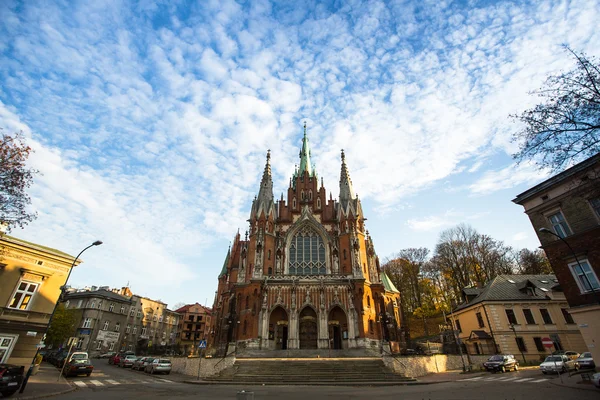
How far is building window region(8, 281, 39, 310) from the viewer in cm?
1787

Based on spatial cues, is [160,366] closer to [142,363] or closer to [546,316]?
[142,363]

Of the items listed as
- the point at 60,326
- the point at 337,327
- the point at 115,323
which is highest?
the point at 115,323

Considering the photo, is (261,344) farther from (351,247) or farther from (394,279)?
(394,279)

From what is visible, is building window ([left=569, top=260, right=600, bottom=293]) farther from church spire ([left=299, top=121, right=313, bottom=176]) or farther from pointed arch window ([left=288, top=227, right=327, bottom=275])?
church spire ([left=299, top=121, right=313, bottom=176])

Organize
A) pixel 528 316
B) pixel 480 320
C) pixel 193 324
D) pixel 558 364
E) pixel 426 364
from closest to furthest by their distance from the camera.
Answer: pixel 558 364 < pixel 426 364 < pixel 528 316 < pixel 480 320 < pixel 193 324

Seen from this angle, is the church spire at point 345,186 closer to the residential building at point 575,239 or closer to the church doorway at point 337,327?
the church doorway at point 337,327

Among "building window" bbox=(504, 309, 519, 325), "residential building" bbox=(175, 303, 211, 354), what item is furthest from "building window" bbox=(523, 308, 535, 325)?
"residential building" bbox=(175, 303, 211, 354)

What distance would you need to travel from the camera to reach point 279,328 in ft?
97.8

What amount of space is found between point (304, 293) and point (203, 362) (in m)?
10.9

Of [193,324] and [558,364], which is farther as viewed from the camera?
[193,324]

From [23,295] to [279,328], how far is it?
19.7 m

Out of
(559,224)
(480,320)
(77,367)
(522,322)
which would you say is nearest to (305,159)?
(480,320)

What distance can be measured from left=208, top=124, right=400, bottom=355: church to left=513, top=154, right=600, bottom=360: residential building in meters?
15.8

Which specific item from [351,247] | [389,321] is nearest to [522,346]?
[389,321]
